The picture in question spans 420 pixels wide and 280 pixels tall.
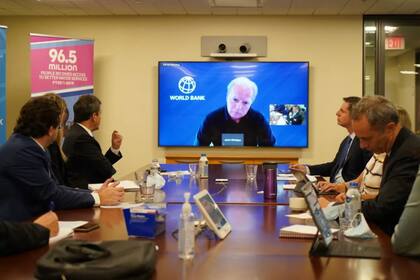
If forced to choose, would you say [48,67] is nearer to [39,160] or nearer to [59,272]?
[39,160]

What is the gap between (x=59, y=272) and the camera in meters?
1.22

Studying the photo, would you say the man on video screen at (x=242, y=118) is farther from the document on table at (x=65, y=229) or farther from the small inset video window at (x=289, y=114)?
the document on table at (x=65, y=229)

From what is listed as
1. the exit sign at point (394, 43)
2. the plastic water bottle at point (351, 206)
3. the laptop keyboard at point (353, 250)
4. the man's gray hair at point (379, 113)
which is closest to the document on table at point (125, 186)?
the plastic water bottle at point (351, 206)

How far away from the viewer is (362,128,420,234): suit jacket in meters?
2.12

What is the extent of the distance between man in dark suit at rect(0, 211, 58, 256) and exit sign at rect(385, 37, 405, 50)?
20.0ft

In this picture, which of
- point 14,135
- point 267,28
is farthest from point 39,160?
point 267,28

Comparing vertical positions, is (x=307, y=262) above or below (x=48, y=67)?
below

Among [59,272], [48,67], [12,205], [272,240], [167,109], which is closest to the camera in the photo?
[59,272]

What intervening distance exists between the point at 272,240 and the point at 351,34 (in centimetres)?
543

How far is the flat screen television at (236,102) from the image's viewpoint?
6.64 meters

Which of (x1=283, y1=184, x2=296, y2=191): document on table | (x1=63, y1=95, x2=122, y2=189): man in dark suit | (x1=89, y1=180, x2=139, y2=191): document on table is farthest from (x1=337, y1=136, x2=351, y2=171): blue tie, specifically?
(x1=63, y1=95, x2=122, y2=189): man in dark suit

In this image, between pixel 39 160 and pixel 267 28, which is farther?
pixel 267 28

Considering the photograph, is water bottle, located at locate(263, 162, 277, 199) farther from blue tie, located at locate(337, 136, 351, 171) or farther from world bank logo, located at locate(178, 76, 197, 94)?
world bank logo, located at locate(178, 76, 197, 94)

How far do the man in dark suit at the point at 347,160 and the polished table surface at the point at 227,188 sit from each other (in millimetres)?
586
